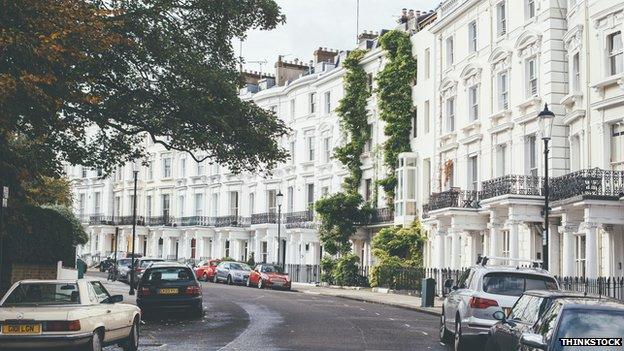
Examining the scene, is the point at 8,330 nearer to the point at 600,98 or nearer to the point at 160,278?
the point at 160,278

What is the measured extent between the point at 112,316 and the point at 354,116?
39437mm

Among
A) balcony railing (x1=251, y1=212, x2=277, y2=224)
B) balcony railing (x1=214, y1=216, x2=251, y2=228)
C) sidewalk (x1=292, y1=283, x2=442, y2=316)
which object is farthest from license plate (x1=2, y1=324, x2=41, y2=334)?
balcony railing (x1=214, y1=216, x2=251, y2=228)

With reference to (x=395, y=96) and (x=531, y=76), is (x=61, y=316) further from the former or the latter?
(x=395, y=96)

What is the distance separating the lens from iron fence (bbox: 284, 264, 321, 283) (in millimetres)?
56500

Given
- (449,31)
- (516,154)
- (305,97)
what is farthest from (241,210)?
(516,154)

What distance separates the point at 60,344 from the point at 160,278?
1233 centimetres

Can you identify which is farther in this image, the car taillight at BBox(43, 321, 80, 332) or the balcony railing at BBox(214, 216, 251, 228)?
the balcony railing at BBox(214, 216, 251, 228)

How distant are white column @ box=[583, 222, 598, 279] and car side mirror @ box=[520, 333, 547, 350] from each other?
64.2ft

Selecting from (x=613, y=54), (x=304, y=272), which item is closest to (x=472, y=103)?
(x=613, y=54)

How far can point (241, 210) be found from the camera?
71.9m

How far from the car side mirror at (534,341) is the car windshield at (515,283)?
21.8 ft

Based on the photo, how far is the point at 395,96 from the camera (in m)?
49.3

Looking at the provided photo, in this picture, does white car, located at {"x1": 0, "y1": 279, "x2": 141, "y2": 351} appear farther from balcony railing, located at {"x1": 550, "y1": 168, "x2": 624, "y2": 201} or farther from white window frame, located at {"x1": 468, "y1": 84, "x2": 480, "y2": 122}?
white window frame, located at {"x1": 468, "y1": 84, "x2": 480, "y2": 122}

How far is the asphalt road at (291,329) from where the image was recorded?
18.5 metres
